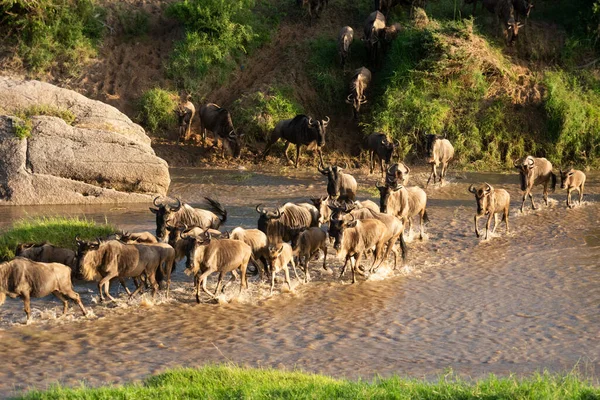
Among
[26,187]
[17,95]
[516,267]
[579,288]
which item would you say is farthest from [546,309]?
[17,95]

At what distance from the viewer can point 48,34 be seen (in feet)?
80.9

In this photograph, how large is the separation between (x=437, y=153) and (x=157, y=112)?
26.0 ft

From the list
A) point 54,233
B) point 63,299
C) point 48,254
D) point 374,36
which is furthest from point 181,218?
point 374,36

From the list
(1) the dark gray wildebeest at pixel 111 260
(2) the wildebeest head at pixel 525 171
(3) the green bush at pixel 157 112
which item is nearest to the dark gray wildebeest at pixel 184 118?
(3) the green bush at pixel 157 112

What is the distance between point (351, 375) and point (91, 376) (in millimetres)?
2706

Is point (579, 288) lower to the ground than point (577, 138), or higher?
lower

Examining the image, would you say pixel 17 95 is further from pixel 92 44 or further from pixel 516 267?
pixel 516 267

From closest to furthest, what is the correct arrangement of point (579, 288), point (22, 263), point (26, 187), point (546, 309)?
point (22, 263), point (546, 309), point (579, 288), point (26, 187)

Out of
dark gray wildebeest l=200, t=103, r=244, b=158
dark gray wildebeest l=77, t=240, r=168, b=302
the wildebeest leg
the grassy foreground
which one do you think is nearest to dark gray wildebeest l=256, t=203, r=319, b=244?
dark gray wildebeest l=77, t=240, r=168, b=302

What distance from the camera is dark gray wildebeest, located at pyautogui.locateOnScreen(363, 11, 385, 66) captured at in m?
24.5

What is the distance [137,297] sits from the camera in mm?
11680

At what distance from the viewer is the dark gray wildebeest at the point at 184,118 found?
22.7 meters

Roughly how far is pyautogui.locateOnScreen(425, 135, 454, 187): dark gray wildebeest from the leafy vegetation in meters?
10.8

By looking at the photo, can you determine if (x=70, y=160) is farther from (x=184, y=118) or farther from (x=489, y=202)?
(x=489, y=202)
